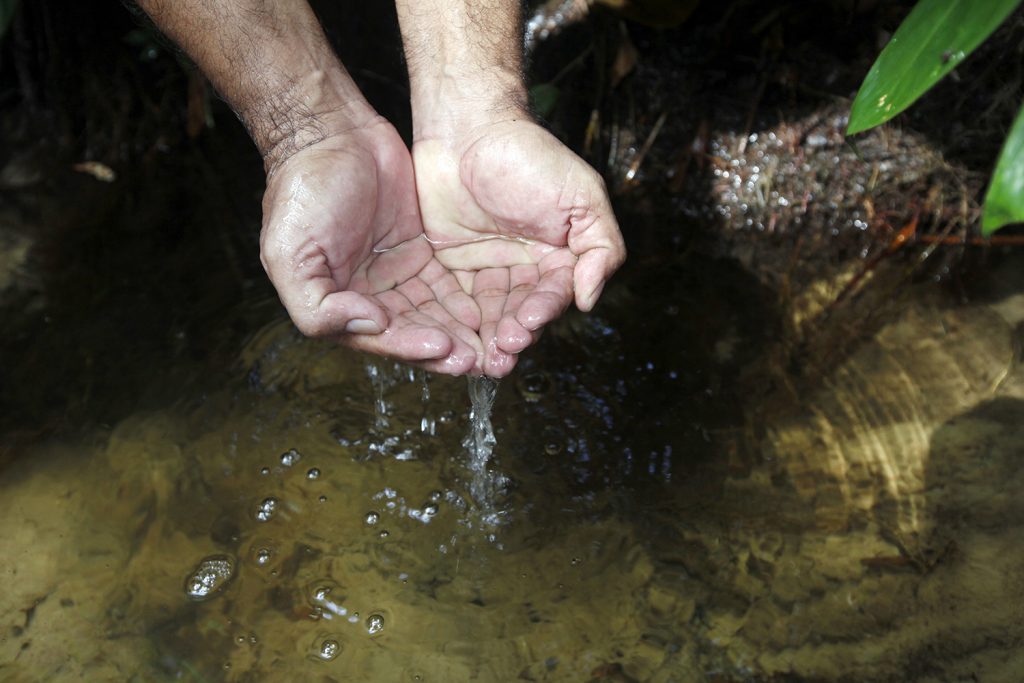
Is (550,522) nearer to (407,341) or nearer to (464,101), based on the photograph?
(407,341)

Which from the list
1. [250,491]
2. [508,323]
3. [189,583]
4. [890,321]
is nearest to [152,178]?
[250,491]

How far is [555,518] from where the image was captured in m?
1.96

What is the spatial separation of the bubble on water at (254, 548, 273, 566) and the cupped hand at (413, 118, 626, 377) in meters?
0.72

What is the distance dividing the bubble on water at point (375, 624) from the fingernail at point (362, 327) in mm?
659

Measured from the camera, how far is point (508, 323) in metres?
1.55

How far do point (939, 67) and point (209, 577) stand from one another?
173 cm

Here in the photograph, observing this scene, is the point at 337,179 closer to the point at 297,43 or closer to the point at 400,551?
the point at 297,43

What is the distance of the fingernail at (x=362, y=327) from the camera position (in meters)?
1.52

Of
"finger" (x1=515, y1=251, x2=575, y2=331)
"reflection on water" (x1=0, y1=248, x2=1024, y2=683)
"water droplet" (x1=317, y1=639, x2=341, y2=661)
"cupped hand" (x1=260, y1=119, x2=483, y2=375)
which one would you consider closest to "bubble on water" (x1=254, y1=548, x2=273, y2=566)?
"reflection on water" (x1=0, y1=248, x2=1024, y2=683)

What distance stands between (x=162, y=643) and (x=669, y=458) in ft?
4.02

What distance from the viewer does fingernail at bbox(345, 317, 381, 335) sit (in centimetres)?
152

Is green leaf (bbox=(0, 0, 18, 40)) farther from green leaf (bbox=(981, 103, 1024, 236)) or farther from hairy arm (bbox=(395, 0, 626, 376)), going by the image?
green leaf (bbox=(981, 103, 1024, 236))

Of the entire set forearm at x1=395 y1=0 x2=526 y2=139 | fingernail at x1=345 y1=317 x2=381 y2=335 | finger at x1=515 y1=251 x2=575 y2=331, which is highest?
forearm at x1=395 y1=0 x2=526 y2=139

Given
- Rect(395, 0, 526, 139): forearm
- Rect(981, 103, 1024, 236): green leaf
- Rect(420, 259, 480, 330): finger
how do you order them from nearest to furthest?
Rect(981, 103, 1024, 236): green leaf
Rect(420, 259, 480, 330): finger
Rect(395, 0, 526, 139): forearm
